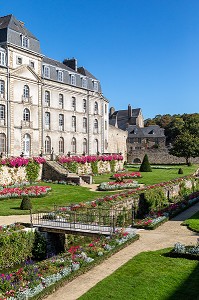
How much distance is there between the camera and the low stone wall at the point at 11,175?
28.9 m

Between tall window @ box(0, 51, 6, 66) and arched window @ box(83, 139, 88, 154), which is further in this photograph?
arched window @ box(83, 139, 88, 154)

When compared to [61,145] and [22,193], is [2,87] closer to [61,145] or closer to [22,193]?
[61,145]

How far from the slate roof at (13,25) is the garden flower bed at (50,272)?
2801 centimetres

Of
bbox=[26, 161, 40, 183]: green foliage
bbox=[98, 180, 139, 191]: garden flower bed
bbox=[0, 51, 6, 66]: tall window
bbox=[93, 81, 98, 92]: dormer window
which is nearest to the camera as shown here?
bbox=[98, 180, 139, 191]: garden flower bed

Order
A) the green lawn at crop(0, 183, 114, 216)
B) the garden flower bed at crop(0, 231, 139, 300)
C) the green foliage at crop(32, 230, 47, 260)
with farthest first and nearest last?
the green lawn at crop(0, 183, 114, 216) → the green foliage at crop(32, 230, 47, 260) → the garden flower bed at crop(0, 231, 139, 300)

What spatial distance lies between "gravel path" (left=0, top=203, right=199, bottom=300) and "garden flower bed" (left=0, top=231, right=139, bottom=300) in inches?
7.6

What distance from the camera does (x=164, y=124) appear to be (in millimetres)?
94750

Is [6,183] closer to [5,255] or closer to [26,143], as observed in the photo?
[26,143]

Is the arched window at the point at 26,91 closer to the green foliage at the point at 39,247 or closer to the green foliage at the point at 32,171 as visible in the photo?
the green foliage at the point at 32,171

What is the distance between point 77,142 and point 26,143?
9251mm

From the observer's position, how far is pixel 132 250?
41.0 feet

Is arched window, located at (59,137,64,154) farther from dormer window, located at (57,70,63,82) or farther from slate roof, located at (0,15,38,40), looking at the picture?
slate roof, located at (0,15,38,40)

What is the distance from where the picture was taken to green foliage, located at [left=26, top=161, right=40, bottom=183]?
31514 millimetres

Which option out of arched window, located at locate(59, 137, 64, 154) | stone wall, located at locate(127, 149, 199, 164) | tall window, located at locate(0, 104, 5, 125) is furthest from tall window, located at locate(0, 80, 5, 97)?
stone wall, located at locate(127, 149, 199, 164)
